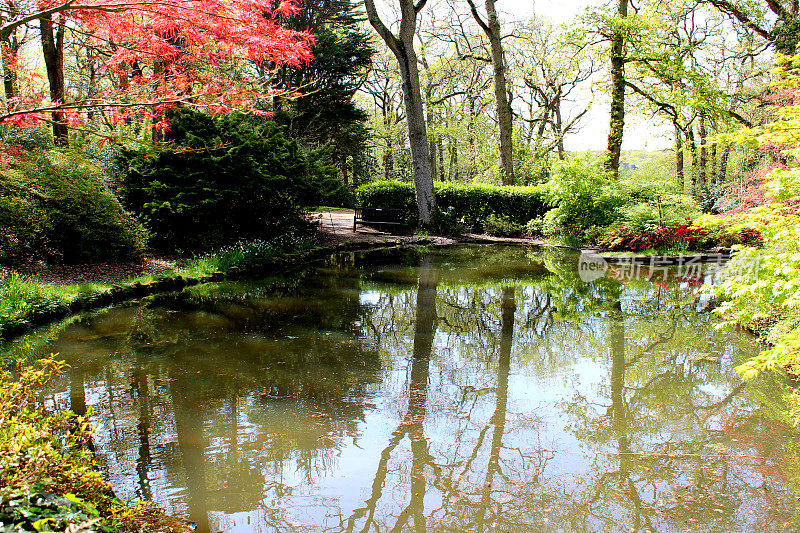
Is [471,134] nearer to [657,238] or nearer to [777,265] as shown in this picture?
[657,238]

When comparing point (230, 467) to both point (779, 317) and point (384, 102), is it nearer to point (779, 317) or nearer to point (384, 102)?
point (779, 317)

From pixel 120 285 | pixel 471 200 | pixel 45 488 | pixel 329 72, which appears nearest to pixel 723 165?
pixel 471 200

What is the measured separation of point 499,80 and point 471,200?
434 cm

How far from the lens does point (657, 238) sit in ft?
38.7

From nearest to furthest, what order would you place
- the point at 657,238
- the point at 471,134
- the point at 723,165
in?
the point at 657,238, the point at 723,165, the point at 471,134

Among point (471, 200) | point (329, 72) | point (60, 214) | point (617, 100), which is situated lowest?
point (60, 214)

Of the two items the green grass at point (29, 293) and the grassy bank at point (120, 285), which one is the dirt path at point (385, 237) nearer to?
the grassy bank at point (120, 285)

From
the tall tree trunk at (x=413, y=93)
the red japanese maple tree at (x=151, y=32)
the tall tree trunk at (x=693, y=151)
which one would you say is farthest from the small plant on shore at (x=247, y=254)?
the tall tree trunk at (x=693, y=151)

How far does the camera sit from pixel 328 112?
19.5m

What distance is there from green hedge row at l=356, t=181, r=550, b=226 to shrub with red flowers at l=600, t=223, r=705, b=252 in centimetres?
337

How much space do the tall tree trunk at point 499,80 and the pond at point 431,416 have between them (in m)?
11.3

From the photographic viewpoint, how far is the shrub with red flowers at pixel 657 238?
456 inches

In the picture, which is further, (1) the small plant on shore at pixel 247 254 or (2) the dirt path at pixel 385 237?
(2) the dirt path at pixel 385 237

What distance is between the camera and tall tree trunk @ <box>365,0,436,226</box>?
1445 cm
